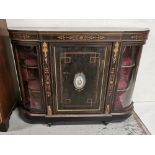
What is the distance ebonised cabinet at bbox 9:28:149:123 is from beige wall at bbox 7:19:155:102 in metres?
0.34

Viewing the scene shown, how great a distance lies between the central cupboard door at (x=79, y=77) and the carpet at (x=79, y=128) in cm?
16

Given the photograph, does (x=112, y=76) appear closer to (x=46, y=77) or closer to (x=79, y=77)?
(x=79, y=77)

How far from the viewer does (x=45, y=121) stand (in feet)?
5.41

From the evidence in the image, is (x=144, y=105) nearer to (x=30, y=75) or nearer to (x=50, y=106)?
(x=50, y=106)

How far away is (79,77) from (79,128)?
51 cm

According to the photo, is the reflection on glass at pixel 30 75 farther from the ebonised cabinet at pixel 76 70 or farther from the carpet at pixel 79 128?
the carpet at pixel 79 128

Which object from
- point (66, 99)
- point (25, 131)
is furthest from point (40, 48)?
point (25, 131)

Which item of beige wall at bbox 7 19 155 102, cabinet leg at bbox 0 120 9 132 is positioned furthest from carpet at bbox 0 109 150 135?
beige wall at bbox 7 19 155 102

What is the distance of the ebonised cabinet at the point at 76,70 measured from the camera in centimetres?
134

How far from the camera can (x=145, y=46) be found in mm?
1831

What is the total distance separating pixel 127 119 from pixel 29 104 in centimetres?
97

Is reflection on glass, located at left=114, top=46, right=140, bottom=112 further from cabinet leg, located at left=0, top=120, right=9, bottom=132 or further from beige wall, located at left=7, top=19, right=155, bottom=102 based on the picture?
cabinet leg, located at left=0, top=120, right=9, bottom=132

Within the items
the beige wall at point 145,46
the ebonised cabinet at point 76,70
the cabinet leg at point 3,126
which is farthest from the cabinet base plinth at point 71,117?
the beige wall at point 145,46

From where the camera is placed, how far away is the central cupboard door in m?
1.39
